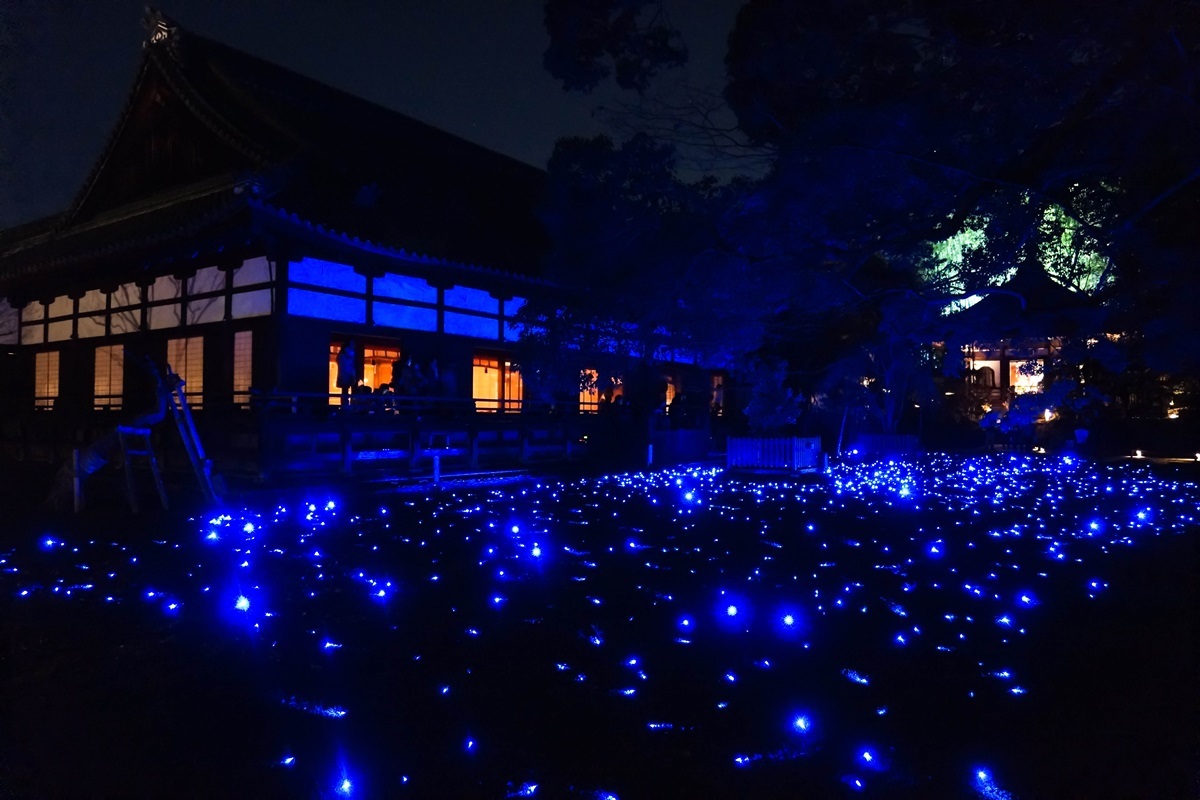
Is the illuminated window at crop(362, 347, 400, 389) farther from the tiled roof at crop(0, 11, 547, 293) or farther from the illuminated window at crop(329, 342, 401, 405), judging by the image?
the tiled roof at crop(0, 11, 547, 293)

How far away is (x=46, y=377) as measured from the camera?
800 inches

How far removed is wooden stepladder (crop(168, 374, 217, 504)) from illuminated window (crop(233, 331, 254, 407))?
4.38m

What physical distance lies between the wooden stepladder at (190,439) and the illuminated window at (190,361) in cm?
581

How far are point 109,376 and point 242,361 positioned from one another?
223 inches

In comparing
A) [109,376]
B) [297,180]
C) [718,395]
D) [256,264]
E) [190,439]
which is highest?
[297,180]

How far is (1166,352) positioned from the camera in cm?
1083

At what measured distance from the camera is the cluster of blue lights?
3.93 m

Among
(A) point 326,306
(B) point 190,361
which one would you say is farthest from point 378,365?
(B) point 190,361

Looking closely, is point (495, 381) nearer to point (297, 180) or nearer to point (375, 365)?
point (375, 365)

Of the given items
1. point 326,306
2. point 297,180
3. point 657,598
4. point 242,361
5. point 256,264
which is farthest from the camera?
point 242,361

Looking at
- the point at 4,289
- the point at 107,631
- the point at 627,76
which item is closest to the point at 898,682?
the point at 107,631

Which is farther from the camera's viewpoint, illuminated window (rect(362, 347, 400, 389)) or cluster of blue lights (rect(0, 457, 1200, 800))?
illuminated window (rect(362, 347, 400, 389))

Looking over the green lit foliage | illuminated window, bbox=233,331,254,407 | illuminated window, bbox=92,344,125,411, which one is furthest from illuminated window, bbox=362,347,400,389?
the green lit foliage

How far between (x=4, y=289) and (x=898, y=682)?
2315 centimetres
